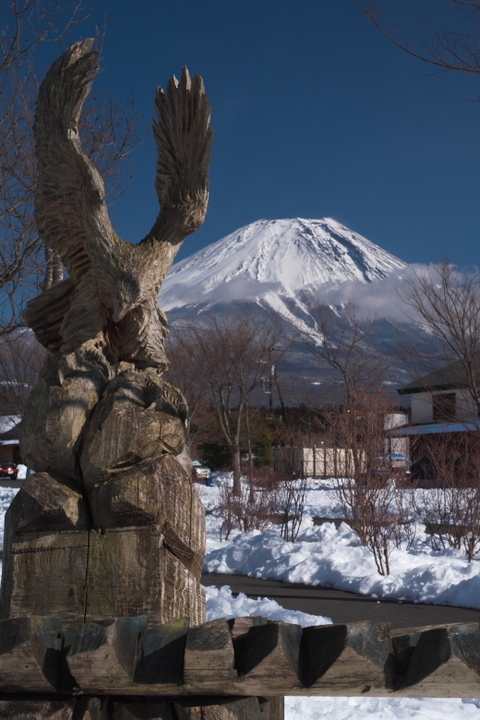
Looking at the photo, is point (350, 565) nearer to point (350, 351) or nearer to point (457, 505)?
point (457, 505)

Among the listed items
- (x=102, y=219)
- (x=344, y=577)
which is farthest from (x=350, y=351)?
(x=102, y=219)

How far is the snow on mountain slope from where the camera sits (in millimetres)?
154875

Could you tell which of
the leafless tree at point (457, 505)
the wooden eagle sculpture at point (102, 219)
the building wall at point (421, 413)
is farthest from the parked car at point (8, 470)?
the wooden eagle sculpture at point (102, 219)

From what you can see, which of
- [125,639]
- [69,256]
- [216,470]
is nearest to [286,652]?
[125,639]

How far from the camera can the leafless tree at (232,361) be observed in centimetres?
2586

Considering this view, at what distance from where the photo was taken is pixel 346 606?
8953mm

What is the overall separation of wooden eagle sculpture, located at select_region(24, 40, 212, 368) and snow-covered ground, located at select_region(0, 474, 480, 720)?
3.29 meters

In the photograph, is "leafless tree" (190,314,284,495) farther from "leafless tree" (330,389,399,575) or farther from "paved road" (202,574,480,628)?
"paved road" (202,574,480,628)

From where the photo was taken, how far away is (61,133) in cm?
313

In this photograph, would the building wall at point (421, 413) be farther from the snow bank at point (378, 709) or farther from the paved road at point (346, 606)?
the snow bank at point (378, 709)

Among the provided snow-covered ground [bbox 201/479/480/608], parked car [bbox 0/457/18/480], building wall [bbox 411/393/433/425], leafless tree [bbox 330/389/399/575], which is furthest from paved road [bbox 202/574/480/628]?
building wall [bbox 411/393/433/425]

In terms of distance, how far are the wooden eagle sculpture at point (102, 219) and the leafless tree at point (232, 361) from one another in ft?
71.9

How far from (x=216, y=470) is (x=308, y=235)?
14971 cm

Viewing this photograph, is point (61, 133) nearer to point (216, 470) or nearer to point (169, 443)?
point (169, 443)
